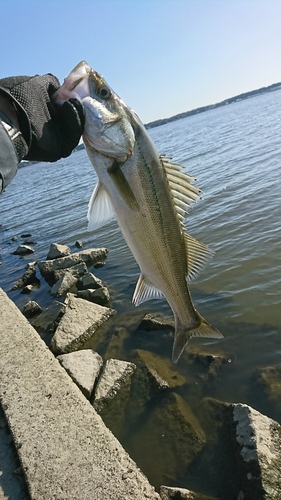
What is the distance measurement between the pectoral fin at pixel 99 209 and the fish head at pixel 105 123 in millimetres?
362

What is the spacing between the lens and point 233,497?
3.86 m

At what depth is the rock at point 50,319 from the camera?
300 inches

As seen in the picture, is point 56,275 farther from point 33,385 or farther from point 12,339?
point 33,385

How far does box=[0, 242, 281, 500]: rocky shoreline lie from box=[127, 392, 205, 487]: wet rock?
0.01m

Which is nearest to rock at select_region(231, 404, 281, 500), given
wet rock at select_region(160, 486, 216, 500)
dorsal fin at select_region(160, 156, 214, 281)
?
wet rock at select_region(160, 486, 216, 500)

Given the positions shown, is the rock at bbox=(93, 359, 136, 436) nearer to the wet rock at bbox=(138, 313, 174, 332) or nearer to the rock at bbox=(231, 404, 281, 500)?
the wet rock at bbox=(138, 313, 174, 332)

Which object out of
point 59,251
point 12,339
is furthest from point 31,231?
point 12,339

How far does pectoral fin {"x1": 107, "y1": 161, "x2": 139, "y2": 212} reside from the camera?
295 cm

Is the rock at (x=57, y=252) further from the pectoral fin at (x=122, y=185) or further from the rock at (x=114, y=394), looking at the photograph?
the pectoral fin at (x=122, y=185)

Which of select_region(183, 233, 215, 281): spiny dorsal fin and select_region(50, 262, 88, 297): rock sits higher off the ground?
select_region(183, 233, 215, 281): spiny dorsal fin

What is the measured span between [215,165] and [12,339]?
61.6 feet

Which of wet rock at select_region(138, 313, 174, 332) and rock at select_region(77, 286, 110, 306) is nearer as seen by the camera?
wet rock at select_region(138, 313, 174, 332)

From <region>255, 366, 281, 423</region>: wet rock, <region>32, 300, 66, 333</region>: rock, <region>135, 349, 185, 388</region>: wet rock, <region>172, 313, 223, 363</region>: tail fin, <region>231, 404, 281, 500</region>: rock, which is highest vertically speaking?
<region>172, 313, 223, 363</region>: tail fin

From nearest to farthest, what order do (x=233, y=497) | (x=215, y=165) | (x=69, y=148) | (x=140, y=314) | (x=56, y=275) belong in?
1. (x=69, y=148)
2. (x=233, y=497)
3. (x=140, y=314)
4. (x=56, y=275)
5. (x=215, y=165)
